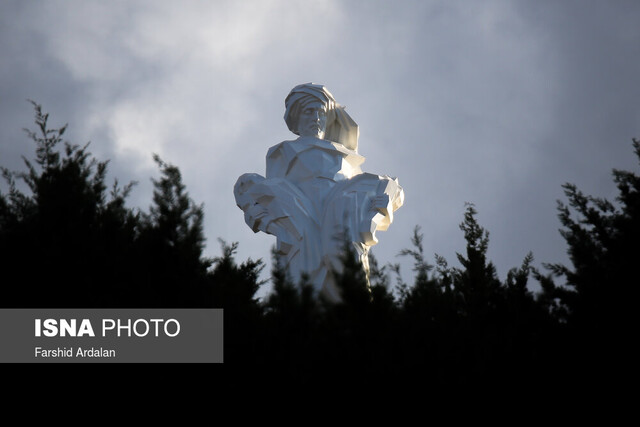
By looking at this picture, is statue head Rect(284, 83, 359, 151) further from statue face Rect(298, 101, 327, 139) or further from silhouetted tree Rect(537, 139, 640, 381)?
silhouetted tree Rect(537, 139, 640, 381)

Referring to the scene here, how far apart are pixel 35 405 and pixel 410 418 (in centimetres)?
194

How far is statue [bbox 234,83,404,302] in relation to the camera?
732 cm

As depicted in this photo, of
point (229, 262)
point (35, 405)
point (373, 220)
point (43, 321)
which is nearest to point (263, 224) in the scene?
point (373, 220)

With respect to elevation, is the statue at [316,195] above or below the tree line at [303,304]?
above

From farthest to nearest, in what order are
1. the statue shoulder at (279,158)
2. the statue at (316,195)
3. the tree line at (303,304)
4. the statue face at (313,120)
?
1. the statue face at (313,120)
2. the statue shoulder at (279,158)
3. the statue at (316,195)
4. the tree line at (303,304)

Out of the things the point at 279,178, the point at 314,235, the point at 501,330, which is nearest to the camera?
the point at 501,330

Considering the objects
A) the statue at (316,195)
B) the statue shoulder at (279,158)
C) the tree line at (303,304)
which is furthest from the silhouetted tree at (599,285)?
the statue shoulder at (279,158)

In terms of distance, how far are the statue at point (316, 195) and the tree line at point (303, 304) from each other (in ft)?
9.30

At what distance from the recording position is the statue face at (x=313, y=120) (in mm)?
8375

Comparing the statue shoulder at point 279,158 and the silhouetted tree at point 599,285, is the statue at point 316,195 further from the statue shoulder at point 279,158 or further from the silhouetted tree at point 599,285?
the silhouetted tree at point 599,285

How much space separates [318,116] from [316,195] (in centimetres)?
121

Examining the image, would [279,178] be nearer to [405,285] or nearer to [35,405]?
[405,285]

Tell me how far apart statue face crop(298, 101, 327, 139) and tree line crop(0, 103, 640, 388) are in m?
→ 4.12

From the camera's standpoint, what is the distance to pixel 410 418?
3.50 m
